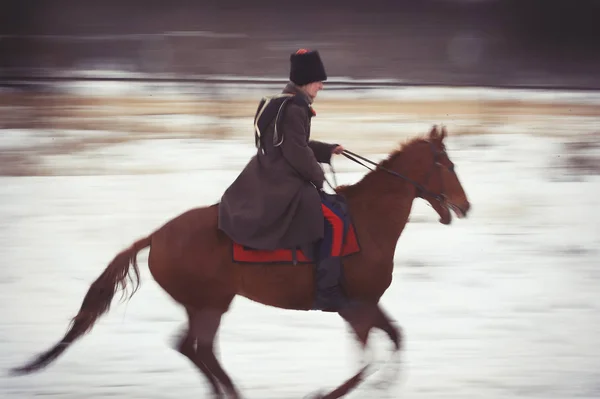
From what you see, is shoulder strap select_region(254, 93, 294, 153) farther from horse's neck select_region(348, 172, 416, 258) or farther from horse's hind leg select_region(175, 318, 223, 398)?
horse's hind leg select_region(175, 318, 223, 398)

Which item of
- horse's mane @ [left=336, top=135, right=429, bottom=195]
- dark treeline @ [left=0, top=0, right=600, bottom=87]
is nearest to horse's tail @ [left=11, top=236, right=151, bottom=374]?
horse's mane @ [left=336, top=135, right=429, bottom=195]

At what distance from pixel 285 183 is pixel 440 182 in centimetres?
→ 97

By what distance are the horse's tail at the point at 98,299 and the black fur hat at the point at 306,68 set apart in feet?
3.86

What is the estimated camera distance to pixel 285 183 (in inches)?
196

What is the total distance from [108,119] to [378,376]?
12.0 metres

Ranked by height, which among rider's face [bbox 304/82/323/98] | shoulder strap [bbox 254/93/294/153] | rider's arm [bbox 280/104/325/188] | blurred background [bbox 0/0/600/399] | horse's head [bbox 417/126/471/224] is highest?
rider's face [bbox 304/82/323/98]

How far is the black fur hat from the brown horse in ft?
2.36

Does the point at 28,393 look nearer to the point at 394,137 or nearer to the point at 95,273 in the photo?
the point at 95,273

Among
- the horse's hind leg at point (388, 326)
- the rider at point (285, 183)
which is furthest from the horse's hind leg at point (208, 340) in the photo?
the horse's hind leg at point (388, 326)

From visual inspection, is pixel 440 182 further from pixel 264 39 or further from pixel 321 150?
pixel 264 39

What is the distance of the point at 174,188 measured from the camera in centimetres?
1209

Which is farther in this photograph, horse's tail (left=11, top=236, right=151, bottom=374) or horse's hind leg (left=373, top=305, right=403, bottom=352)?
horse's hind leg (left=373, top=305, right=403, bottom=352)

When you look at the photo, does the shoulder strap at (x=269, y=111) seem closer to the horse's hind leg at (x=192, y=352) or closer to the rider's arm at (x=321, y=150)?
the rider's arm at (x=321, y=150)

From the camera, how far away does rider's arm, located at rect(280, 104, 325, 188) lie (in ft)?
16.1
